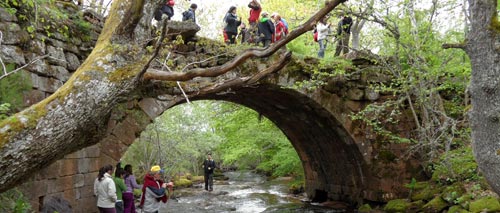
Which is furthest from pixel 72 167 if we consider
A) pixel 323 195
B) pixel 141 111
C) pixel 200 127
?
pixel 200 127

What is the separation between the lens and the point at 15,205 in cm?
496

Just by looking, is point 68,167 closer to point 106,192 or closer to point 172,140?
point 106,192

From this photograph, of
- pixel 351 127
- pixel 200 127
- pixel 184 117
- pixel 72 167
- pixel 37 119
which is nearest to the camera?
pixel 37 119

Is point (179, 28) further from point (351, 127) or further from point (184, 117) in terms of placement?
point (184, 117)

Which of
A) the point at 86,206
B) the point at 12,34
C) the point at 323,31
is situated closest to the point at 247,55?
the point at 12,34

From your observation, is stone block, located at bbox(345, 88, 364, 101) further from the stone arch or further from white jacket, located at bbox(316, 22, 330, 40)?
white jacket, located at bbox(316, 22, 330, 40)

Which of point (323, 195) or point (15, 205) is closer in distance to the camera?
point (15, 205)

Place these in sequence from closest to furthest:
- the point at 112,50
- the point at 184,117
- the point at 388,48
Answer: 1. the point at 112,50
2. the point at 388,48
3. the point at 184,117

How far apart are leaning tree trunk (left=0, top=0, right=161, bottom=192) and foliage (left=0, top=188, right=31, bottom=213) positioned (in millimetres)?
1897

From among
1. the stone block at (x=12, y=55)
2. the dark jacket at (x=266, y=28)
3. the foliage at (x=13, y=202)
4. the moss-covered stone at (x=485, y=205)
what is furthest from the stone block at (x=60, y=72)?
the moss-covered stone at (x=485, y=205)

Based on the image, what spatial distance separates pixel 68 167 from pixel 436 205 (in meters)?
6.54

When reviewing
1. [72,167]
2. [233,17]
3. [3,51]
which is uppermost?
[233,17]

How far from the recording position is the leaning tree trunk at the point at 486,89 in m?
4.38

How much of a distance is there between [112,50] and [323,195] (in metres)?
10.6
